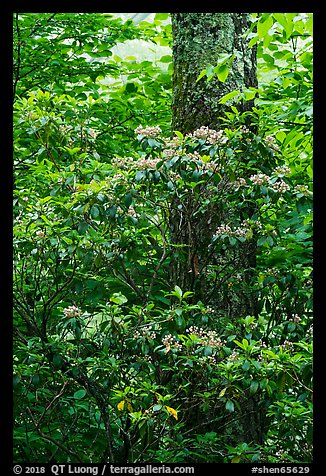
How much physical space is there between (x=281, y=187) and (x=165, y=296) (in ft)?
1.86

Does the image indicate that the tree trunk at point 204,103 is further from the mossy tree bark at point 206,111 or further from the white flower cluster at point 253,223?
the white flower cluster at point 253,223

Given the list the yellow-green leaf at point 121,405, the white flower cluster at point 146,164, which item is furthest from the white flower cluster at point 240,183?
the yellow-green leaf at point 121,405

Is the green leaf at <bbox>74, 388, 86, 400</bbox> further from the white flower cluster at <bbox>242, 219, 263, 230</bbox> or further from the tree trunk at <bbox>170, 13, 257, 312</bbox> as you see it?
the white flower cluster at <bbox>242, 219, 263, 230</bbox>

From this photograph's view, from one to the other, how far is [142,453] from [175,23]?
1771mm

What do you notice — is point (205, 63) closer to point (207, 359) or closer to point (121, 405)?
point (207, 359)

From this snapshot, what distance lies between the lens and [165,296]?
214 cm

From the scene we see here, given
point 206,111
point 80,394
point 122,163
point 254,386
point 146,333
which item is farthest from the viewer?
point 206,111

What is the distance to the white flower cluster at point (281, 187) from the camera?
2156mm

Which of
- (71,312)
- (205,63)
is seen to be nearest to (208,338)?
(71,312)

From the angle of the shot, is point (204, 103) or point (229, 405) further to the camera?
point (204, 103)

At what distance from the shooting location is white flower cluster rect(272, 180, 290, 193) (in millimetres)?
2156

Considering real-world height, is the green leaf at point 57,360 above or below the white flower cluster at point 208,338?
below

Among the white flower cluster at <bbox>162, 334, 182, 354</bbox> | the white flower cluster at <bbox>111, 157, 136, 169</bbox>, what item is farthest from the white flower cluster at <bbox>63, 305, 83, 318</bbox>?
the white flower cluster at <bbox>111, 157, 136, 169</bbox>
